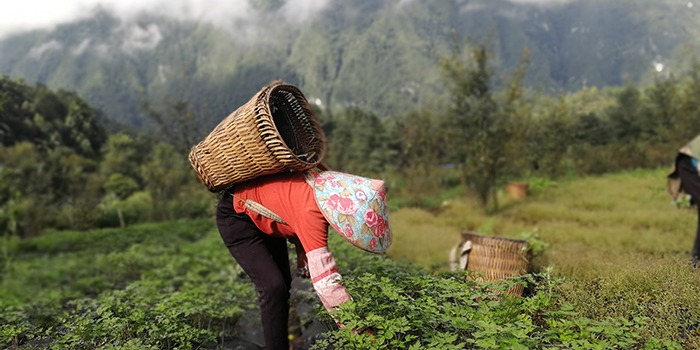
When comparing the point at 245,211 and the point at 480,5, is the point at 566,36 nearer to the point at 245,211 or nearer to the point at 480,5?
the point at 480,5

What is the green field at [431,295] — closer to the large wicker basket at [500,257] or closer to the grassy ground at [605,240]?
the grassy ground at [605,240]

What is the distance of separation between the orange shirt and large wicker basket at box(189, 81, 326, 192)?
0.07 m

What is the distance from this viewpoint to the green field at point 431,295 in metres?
1.78

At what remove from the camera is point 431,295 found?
2.19 metres

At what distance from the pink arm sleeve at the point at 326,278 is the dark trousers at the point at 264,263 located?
1.15 feet

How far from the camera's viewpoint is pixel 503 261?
145 inches

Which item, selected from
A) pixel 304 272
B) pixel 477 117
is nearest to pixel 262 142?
pixel 304 272

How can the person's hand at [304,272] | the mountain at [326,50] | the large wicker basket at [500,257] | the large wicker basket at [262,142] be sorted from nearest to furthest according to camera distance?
the large wicker basket at [262,142]
the person's hand at [304,272]
the large wicker basket at [500,257]
the mountain at [326,50]

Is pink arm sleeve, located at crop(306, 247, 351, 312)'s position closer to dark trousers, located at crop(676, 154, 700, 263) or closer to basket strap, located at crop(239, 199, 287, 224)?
basket strap, located at crop(239, 199, 287, 224)

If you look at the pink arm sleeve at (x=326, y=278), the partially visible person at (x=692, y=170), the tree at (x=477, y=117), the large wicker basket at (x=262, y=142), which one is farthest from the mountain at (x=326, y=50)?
the pink arm sleeve at (x=326, y=278)

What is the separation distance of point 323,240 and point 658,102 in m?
27.8

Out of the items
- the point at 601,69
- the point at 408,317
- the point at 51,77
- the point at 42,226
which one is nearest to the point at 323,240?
the point at 408,317

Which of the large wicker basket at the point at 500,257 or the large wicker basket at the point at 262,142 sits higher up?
the large wicker basket at the point at 262,142

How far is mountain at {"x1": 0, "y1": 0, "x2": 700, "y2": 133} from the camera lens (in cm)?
7956
